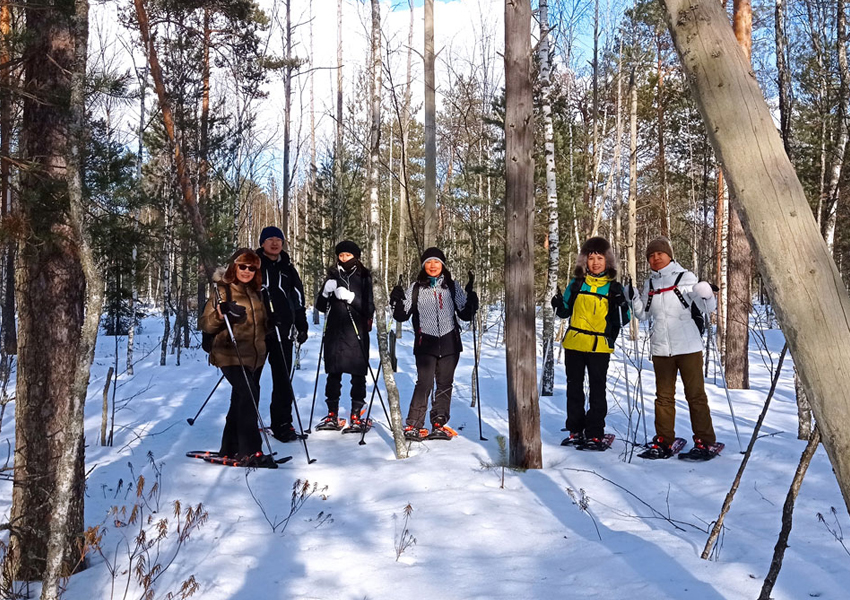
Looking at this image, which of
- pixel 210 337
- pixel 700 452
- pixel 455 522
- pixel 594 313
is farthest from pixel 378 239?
pixel 700 452

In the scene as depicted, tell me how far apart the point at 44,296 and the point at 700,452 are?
4.80 m

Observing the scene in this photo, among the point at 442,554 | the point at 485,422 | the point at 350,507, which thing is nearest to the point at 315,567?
the point at 442,554

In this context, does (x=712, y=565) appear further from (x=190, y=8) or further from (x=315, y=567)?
(x=190, y=8)

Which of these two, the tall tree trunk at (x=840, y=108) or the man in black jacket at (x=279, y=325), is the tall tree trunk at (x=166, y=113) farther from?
the tall tree trunk at (x=840, y=108)

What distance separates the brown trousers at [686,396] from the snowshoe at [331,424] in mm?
3087

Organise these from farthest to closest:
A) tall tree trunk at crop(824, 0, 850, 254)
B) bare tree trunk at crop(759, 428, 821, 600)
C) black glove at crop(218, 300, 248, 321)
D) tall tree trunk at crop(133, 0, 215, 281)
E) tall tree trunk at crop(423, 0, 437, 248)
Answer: tall tree trunk at crop(423, 0, 437, 248), tall tree trunk at crop(133, 0, 215, 281), tall tree trunk at crop(824, 0, 850, 254), black glove at crop(218, 300, 248, 321), bare tree trunk at crop(759, 428, 821, 600)

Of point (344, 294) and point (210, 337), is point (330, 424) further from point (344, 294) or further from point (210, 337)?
point (210, 337)

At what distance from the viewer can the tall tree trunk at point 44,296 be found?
10.5 ft

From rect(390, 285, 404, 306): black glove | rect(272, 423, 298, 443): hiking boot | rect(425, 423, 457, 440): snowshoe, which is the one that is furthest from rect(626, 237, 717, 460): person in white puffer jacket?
rect(272, 423, 298, 443): hiking boot

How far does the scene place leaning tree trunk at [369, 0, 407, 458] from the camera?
5191 millimetres

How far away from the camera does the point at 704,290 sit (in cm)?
498

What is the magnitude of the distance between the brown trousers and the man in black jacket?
324 centimetres

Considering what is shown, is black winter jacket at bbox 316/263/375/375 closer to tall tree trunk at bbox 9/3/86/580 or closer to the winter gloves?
the winter gloves

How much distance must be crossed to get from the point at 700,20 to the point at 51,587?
128 inches
